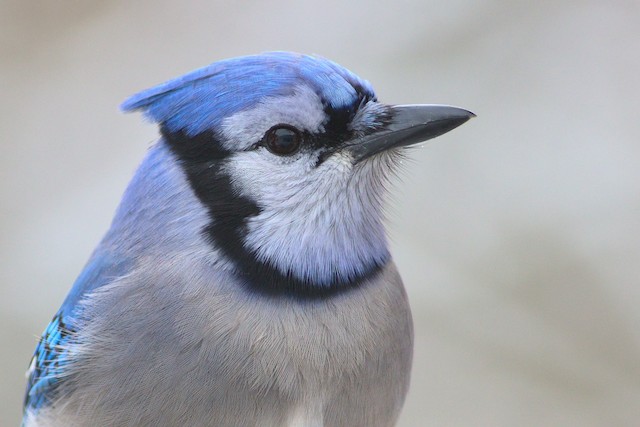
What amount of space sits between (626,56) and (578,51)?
20cm

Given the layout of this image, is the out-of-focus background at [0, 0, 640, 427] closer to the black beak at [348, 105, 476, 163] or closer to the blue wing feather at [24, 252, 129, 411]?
the blue wing feather at [24, 252, 129, 411]

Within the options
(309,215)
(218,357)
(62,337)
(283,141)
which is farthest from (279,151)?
(62,337)

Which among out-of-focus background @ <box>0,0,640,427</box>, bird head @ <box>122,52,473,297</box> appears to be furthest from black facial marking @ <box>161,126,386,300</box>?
out-of-focus background @ <box>0,0,640,427</box>

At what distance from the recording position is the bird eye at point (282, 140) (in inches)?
66.8

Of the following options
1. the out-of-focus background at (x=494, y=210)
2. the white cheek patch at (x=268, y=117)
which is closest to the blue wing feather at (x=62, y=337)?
the white cheek patch at (x=268, y=117)

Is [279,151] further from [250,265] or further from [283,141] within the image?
[250,265]

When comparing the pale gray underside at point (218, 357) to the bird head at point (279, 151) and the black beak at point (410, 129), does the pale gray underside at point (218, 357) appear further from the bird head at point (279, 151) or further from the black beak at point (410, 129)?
the black beak at point (410, 129)

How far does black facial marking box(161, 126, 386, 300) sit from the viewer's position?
1.69 meters

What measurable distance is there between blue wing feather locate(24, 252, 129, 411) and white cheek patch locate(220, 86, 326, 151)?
0.35 meters

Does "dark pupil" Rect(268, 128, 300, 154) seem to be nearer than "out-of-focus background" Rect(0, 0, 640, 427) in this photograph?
Yes

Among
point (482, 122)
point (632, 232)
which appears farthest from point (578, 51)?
point (632, 232)

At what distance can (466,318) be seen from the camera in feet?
11.8

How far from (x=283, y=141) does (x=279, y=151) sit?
0.02 m

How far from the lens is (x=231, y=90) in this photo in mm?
1661
